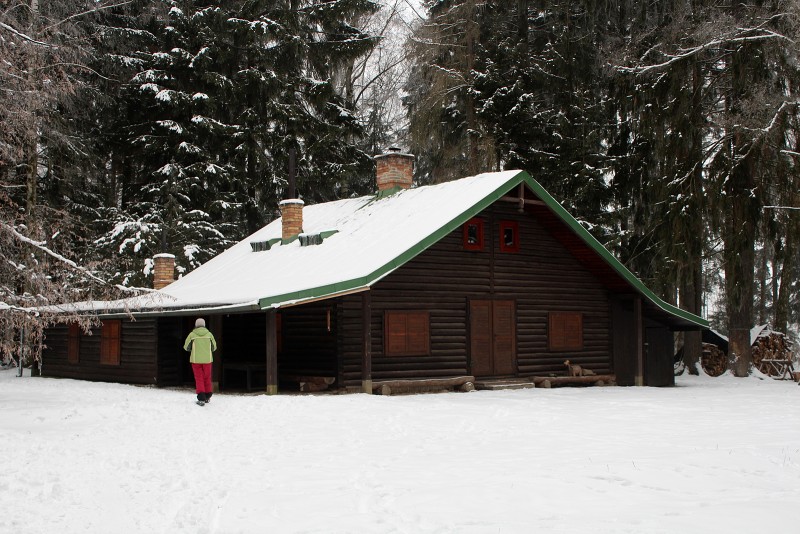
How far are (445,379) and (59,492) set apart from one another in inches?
466

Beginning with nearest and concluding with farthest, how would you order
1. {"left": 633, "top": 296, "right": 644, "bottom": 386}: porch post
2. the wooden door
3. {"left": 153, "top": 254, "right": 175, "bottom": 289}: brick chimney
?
the wooden door, {"left": 633, "top": 296, "right": 644, "bottom": 386}: porch post, {"left": 153, "top": 254, "right": 175, "bottom": 289}: brick chimney

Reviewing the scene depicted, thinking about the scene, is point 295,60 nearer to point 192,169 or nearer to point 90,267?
point 192,169

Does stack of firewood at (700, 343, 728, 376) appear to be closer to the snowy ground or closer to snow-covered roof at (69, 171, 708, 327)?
snow-covered roof at (69, 171, 708, 327)

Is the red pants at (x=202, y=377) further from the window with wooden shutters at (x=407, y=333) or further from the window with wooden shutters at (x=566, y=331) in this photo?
the window with wooden shutters at (x=566, y=331)

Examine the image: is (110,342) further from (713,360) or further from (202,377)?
(713,360)

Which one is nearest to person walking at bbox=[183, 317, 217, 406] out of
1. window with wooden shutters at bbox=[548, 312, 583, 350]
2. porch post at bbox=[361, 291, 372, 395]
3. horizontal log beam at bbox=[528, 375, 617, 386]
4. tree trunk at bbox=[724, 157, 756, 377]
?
porch post at bbox=[361, 291, 372, 395]

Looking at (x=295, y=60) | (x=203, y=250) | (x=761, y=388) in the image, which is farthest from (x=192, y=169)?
(x=761, y=388)

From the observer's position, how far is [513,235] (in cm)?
2169

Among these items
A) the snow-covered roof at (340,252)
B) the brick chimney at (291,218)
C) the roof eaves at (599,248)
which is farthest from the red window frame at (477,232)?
the brick chimney at (291,218)

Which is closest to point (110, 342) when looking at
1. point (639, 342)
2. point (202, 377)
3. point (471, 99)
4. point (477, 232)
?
point (202, 377)

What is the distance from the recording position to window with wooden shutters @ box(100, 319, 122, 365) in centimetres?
2273

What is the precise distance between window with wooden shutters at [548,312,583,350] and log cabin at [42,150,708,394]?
0.14 feet

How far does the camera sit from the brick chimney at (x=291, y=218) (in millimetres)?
23750

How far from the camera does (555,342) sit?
A: 22.3m
